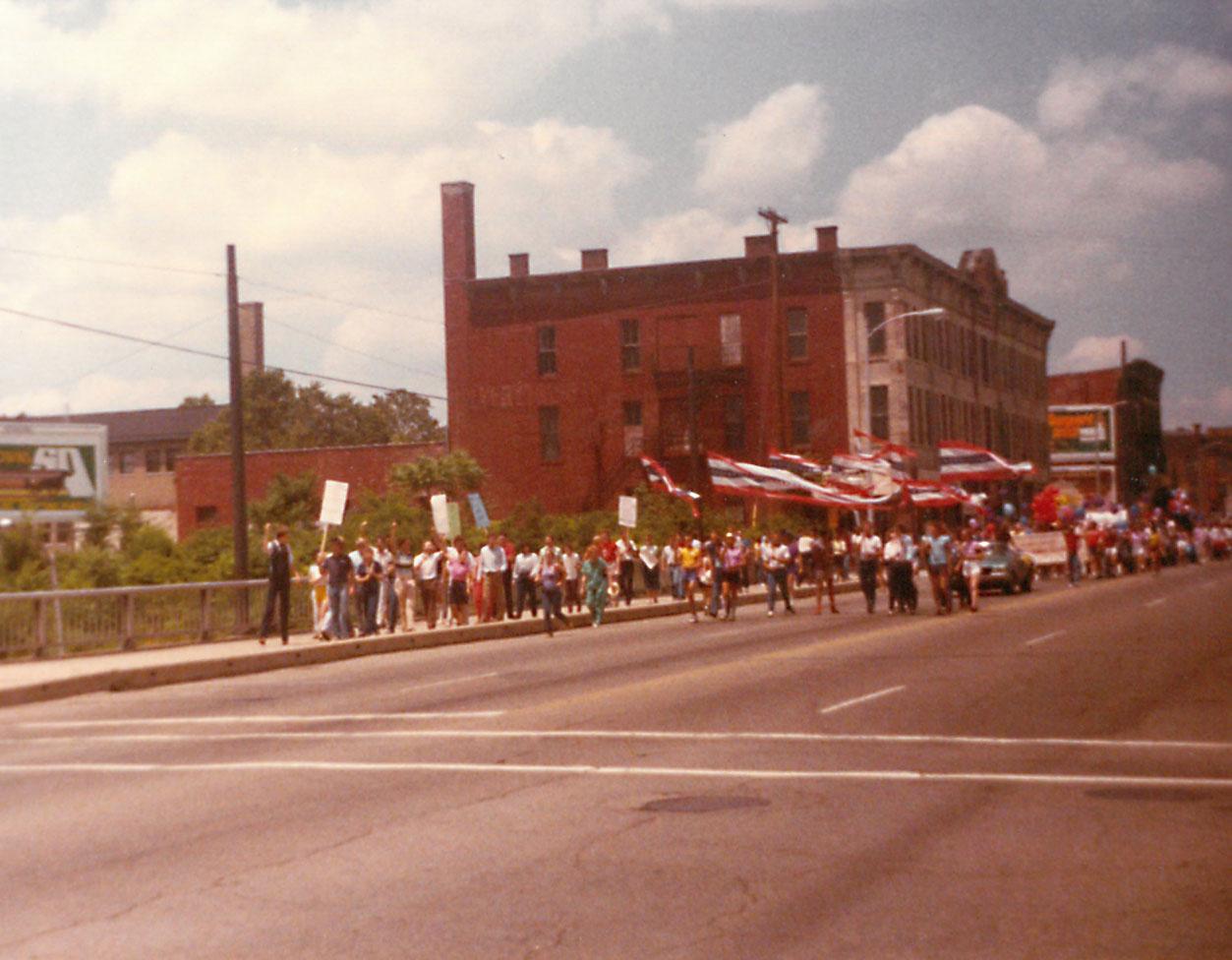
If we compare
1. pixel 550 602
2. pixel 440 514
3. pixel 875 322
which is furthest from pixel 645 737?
pixel 875 322

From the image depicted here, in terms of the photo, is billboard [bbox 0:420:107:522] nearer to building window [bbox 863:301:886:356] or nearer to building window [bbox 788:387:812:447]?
building window [bbox 788:387:812:447]

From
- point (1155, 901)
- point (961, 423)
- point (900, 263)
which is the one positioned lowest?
point (1155, 901)

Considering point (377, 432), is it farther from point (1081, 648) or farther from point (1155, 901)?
point (1155, 901)

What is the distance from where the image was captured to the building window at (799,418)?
227 ft

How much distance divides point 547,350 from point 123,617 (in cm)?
4473

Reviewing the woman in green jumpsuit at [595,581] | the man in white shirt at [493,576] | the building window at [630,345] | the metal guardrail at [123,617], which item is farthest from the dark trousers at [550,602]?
the building window at [630,345]

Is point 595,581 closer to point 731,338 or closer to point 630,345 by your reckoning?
point 731,338

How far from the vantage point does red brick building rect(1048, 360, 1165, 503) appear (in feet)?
362

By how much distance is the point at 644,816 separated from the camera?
34.3ft

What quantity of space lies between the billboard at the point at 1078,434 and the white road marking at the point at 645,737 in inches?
3900

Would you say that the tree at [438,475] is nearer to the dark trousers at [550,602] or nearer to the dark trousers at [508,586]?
the dark trousers at [508,586]

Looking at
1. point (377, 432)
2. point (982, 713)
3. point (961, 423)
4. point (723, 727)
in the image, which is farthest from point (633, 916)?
point (377, 432)

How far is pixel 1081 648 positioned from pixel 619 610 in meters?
17.2

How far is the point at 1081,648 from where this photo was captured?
22.8 metres
